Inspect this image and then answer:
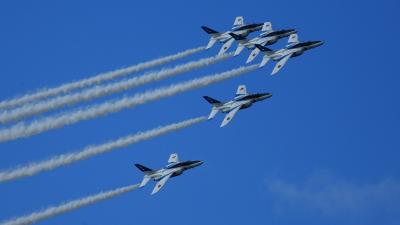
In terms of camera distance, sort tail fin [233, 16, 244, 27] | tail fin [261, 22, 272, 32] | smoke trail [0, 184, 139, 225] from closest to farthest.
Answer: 1. smoke trail [0, 184, 139, 225]
2. tail fin [261, 22, 272, 32]
3. tail fin [233, 16, 244, 27]

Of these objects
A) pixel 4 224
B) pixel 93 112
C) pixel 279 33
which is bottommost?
pixel 4 224

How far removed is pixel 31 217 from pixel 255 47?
27711 millimetres

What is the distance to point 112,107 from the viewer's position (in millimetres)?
92875

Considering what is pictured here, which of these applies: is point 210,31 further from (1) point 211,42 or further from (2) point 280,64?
(2) point 280,64

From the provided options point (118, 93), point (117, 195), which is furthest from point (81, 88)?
point (117, 195)

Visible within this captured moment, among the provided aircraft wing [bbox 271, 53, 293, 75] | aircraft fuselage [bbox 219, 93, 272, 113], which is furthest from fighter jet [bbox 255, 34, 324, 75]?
aircraft fuselage [bbox 219, 93, 272, 113]

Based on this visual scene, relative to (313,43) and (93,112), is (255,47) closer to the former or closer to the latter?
(313,43)

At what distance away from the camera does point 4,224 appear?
272 ft

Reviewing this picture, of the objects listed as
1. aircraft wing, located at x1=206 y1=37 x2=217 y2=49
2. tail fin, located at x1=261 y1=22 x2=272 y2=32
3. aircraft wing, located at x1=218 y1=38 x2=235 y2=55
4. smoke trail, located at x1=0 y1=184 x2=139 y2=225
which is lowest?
Answer: smoke trail, located at x1=0 y1=184 x2=139 y2=225

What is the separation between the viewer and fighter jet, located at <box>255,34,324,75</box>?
101250 millimetres

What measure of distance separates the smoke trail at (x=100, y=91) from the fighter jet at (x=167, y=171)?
252 inches

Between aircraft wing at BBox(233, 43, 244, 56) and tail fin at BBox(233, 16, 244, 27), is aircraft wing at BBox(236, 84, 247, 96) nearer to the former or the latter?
aircraft wing at BBox(233, 43, 244, 56)

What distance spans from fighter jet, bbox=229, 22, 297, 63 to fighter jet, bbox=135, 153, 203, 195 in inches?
435

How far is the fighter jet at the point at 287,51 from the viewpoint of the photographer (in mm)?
101250
